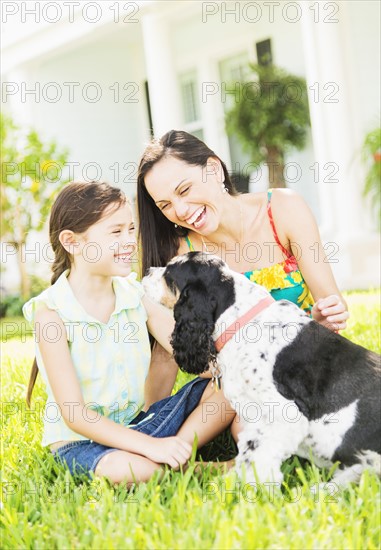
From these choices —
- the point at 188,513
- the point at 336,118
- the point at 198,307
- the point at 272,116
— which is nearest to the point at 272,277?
the point at 198,307

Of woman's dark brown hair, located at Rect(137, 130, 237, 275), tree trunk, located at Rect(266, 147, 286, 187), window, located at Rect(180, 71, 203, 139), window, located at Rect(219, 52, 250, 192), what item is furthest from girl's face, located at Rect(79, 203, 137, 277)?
window, located at Rect(180, 71, 203, 139)

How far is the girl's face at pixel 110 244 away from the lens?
3623 millimetres

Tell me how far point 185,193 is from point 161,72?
322 inches

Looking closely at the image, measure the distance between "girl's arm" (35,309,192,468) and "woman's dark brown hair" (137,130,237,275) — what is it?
2.74 feet

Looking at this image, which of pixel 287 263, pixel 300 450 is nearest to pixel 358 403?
pixel 300 450

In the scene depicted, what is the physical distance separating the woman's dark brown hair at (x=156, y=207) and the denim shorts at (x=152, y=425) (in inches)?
30.4

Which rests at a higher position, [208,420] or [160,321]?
[160,321]

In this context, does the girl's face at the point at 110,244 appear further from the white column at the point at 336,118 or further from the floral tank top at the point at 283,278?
the white column at the point at 336,118

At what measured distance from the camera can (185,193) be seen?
3955 millimetres

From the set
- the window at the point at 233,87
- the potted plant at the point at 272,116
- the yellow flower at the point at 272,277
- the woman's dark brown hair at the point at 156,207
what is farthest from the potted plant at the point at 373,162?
the yellow flower at the point at 272,277

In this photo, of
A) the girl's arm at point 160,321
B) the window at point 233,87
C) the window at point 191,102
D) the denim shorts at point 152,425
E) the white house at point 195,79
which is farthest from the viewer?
the window at point 191,102

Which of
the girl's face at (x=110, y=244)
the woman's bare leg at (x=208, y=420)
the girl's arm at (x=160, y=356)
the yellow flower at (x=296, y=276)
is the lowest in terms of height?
the woman's bare leg at (x=208, y=420)

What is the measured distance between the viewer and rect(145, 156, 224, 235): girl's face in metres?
3.95

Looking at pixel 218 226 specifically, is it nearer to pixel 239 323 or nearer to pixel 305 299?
pixel 305 299
